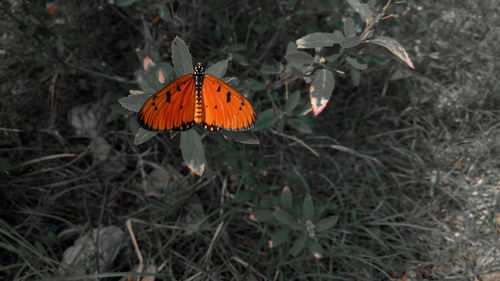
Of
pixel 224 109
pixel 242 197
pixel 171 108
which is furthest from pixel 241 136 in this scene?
pixel 242 197

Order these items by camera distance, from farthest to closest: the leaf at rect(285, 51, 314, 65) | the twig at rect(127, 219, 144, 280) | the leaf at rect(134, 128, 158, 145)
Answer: the twig at rect(127, 219, 144, 280)
the leaf at rect(285, 51, 314, 65)
the leaf at rect(134, 128, 158, 145)

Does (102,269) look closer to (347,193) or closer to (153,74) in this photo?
(153,74)

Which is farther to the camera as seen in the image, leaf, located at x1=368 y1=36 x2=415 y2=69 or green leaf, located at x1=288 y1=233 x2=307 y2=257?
green leaf, located at x1=288 y1=233 x2=307 y2=257

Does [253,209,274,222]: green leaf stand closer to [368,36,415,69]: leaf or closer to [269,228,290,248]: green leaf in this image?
[269,228,290,248]: green leaf

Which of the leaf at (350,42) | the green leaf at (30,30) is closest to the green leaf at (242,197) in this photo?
the leaf at (350,42)

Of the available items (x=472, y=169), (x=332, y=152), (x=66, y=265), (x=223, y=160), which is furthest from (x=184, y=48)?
(x=472, y=169)

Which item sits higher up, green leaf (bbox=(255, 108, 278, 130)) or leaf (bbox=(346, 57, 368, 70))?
leaf (bbox=(346, 57, 368, 70))

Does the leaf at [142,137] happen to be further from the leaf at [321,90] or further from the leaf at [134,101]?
the leaf at [321,90]

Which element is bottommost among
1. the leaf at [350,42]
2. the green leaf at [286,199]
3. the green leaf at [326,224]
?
the green leaf at [326,224]

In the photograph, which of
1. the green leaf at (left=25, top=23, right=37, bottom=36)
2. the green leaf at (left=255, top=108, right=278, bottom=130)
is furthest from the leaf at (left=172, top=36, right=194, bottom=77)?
the green leaf at (left=25, top=23, right=37, bottom=36)
